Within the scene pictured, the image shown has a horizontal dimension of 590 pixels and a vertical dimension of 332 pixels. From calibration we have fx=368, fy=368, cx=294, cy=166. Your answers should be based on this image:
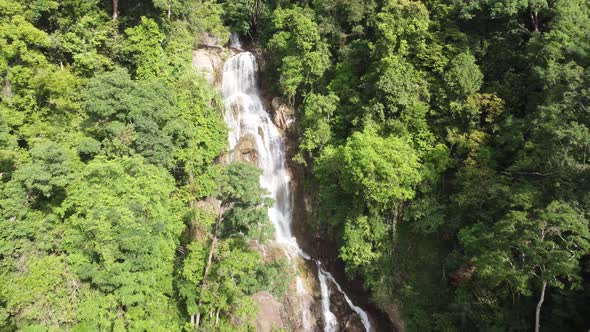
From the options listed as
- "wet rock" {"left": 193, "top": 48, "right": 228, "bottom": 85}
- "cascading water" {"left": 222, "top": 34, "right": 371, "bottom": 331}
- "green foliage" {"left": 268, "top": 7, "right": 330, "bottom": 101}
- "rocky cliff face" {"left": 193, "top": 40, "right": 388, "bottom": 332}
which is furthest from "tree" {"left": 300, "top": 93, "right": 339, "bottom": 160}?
"wet rock" {"left": 193, "top": 48, "right": 228, "bottom": 85}

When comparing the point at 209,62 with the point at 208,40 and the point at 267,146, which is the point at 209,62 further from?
the point at 267,146

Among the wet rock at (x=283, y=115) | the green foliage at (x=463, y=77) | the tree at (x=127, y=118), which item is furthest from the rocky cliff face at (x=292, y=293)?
the green foliage at (x=463, y=77)

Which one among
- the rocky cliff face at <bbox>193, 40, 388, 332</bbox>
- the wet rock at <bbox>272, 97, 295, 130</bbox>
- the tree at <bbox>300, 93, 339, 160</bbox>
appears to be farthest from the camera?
the wet rock at <bbox>272, 97, 295, 130</bbox>

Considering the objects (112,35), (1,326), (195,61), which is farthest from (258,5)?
(1,326)

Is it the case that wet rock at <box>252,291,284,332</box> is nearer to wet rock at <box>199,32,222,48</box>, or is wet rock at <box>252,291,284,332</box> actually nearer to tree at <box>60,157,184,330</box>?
tree at <box>60,157,184,330</box>

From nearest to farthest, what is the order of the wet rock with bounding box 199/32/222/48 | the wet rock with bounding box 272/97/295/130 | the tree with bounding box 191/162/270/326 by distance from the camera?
the tree with bounding box 191/162/270/326, the wet rock with bounding box 272/97/295/130, the wet rock with bounding box 199/32/222/48

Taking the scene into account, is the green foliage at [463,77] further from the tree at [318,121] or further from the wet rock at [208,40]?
the wet rock at [208,40]
